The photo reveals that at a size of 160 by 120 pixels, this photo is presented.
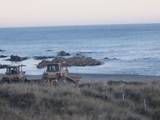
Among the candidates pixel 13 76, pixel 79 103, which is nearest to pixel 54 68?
pixel 13 76

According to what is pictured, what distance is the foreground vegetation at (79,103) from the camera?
22.3 meters

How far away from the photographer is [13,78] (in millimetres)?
40219

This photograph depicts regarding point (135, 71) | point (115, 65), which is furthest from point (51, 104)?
point (115, 65)

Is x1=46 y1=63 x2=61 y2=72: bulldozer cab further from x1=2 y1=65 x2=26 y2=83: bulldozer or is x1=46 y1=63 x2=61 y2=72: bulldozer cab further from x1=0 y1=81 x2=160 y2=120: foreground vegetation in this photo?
x1=0 y1=81 x2=160 y2=120: foreground vegetation

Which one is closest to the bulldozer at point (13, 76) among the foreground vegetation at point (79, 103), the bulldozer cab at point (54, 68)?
the bulldozer cab at point (54, 68)

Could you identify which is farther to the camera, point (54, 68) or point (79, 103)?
point (54, 68)

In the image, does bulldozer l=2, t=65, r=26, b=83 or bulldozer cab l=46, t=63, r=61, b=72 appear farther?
bulldozer l=2, t=65, r=26, b=83

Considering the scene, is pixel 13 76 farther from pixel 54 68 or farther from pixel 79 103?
pixel 79 103

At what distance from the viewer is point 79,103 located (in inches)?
985

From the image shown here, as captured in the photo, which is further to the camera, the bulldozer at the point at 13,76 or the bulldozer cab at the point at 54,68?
the bulldozer at the point at 13,76

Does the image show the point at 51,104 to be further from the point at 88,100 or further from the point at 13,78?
the point at 13,78

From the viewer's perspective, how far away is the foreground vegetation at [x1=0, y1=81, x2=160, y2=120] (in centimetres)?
2226

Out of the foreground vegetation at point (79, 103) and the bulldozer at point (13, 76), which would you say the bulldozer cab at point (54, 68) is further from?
the foreground vegetation at point (79, 103)

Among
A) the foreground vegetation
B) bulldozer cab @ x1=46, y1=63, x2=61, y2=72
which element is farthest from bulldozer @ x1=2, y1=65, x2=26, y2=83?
the foreground vegetation
